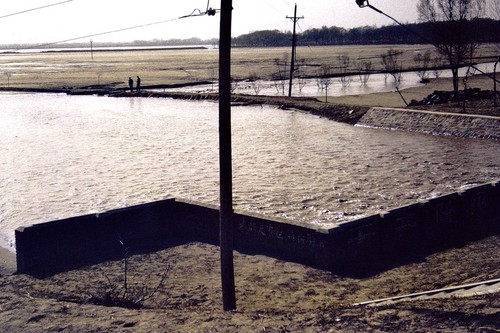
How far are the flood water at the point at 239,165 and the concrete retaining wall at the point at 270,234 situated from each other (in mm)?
1529

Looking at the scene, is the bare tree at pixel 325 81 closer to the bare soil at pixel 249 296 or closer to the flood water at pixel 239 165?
the flood water at pixel 239 165

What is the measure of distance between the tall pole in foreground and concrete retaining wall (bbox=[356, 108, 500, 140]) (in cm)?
1854

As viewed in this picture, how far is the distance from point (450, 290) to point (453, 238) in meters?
4.33

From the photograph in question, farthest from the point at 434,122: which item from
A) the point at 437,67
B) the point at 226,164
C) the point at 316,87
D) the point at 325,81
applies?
the point at 437,67

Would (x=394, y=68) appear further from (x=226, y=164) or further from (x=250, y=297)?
(x=226, y=164)

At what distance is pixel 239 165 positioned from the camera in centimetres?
2141

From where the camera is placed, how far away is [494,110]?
95.5 feet

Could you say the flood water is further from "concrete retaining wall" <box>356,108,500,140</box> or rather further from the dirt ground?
the dirt ground

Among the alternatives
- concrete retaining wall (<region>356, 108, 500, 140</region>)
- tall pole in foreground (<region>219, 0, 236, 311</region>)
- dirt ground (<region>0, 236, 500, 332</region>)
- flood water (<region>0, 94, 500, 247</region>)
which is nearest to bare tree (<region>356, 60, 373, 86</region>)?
flood water (<region>0, 94, 500, 247</region>)

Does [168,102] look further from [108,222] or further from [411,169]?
[108,222]

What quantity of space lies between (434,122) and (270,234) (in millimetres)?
17823

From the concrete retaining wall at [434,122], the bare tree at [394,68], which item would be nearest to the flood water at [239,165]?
the concrete retaining wall at [434,122]

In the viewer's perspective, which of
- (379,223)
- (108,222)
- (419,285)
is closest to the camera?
(419,285)

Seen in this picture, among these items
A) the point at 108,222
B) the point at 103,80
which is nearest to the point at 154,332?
the point at 108,222
